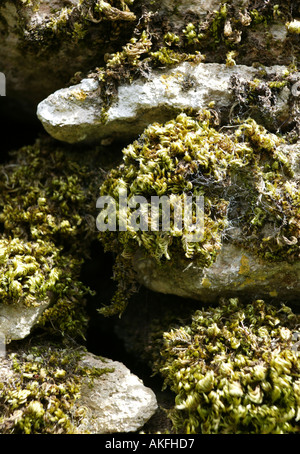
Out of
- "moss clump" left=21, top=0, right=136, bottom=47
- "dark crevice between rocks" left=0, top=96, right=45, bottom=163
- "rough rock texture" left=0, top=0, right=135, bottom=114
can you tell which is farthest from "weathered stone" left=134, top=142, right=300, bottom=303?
"dark crevice between rocks" left=0, top=96, right=45, bottom=163

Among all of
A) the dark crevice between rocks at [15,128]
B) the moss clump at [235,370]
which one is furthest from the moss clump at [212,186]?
the dark crevice between rocks at [15,128]

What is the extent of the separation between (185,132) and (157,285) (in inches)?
47.8

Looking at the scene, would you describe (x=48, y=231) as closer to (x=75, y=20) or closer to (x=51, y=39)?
(x=51, y=39)

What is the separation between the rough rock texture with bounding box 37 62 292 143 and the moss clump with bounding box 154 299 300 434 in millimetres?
1557

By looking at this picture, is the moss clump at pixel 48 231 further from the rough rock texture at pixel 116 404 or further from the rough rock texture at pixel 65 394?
the rough rock texture at pixel 116 404

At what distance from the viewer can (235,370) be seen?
7.75ft

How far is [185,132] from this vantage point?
2580mm

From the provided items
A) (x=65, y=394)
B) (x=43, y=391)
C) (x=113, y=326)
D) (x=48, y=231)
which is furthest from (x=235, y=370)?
(x=48, y=231)

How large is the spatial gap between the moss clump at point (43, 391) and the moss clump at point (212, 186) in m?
0.95

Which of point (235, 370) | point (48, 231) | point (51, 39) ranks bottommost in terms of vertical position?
point (235, 370)

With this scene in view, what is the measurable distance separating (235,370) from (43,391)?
4.39 feet

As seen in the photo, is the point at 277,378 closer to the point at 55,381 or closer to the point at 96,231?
the point at 55,381

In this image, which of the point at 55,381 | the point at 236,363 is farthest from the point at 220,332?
the point at 55,381

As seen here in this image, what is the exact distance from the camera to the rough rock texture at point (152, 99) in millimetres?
2764
